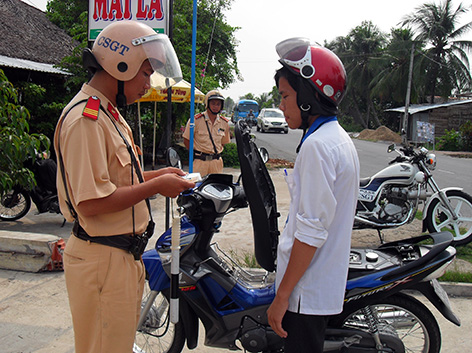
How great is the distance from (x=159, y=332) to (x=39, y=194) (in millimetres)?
4045

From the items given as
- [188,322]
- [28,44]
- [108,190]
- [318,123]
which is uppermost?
[28,44]

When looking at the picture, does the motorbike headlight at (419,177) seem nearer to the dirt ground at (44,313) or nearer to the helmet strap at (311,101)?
the dirt ground at (44,313)

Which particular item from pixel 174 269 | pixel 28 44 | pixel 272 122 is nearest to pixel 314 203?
pixel 174 269

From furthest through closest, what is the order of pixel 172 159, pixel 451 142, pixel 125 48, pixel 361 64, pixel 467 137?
pixel 361 64
pixel 451 142
pixel 467 137
pixel 172 159
pixel 125 48

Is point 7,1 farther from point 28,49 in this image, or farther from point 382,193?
point 382,193

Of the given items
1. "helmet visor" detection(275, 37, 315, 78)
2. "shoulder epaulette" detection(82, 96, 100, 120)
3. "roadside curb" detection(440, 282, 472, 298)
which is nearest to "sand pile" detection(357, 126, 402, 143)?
"roadside curb" detection(440, 282, 472, 298)

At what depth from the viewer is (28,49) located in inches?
445

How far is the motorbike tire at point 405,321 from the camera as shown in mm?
2428

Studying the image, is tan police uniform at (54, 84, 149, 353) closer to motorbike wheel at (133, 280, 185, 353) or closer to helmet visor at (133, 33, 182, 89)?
helmet visor at (133, 33, 182, 89)

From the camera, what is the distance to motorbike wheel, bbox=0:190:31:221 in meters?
6.00

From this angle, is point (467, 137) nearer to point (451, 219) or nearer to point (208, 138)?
point (451, 219)

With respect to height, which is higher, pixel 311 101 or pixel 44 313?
pixel 311 101

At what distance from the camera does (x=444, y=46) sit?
31.7 m

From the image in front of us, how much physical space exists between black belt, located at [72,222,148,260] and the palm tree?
34387mm
